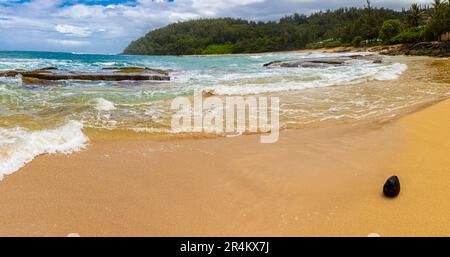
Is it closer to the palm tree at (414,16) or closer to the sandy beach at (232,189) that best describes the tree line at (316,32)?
the palm tree at (414,16)

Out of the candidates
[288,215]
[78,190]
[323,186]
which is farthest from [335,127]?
[78,190]

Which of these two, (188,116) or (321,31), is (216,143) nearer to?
(188,116)

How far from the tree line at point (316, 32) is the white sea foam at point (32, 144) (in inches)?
2157

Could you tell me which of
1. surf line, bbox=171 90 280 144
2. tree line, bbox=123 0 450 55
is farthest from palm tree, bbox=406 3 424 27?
surf line, bbox=171 90 280 144

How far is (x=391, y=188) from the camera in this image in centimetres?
338

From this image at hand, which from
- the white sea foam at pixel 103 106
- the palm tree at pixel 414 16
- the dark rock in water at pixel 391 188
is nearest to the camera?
→ the dark rock in water at pixel 391 188

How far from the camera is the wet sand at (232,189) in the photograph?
289 centimetres

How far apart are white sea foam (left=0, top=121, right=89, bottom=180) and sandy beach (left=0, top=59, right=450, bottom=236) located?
0.17 m

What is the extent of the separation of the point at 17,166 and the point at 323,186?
→ 3271 millimetres

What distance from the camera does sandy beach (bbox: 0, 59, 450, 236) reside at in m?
2.89

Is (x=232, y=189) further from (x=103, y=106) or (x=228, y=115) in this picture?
(x=103, y=106)

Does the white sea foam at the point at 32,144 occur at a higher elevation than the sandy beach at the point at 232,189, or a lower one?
higher

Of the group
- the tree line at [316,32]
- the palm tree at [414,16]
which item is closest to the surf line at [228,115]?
the tree line at [316,32]

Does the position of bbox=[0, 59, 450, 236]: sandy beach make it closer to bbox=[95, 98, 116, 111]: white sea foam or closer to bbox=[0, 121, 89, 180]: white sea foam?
bbox=[0, 121, 89, 180]: white sea foam
